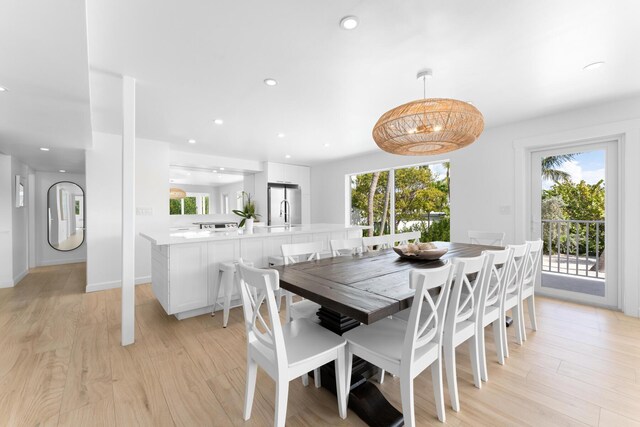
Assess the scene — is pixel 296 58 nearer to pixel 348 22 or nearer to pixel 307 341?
pixel 348 22

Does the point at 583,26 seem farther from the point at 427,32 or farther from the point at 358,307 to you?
the point at 358,307

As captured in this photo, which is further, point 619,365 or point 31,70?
point 619,365

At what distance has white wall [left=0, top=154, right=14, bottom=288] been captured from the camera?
4.04 meters

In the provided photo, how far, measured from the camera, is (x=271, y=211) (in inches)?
244

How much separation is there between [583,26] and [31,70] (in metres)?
3.64

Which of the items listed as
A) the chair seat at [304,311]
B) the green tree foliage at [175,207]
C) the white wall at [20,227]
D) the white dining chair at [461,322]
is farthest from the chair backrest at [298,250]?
the white wall at [20,227]

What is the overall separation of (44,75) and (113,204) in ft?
8.43

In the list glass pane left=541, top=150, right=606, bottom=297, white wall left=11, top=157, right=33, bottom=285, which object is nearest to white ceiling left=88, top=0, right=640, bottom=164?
glass pane left=541, top=150, right=606, bottom=297

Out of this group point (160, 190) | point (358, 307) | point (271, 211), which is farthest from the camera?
point (271, 211)

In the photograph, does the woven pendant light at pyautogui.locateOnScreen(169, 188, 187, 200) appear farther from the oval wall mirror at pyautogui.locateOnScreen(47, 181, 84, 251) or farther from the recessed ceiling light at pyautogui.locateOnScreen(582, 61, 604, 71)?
the recessed ceiling light at pyautogui.locateOnScreen(582, 61, 604, 71)

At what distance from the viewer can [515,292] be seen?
7.75 ft

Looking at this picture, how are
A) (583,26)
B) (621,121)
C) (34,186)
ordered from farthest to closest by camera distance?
(34,186) < (621,121) < (583,26)

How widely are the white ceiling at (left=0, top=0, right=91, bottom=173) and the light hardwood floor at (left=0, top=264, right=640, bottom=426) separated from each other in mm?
2050

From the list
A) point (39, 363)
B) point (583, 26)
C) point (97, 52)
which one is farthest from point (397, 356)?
point (97, 52)
